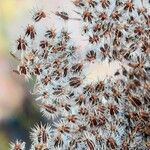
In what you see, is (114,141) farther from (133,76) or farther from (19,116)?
(19,116)

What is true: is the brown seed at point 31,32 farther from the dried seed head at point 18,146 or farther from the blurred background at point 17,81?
the dried seed head at point 18,146

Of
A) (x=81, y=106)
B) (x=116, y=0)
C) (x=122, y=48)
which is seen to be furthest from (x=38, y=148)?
(x=116, y=0)

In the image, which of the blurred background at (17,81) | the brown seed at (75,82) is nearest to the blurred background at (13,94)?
the blurred background at (17,81)

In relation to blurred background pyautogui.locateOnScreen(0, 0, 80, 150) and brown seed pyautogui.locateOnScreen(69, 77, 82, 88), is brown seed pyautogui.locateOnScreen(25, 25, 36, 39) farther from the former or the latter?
brown seed pyautogui.locateOnScreen(69, 77, 82, 88)

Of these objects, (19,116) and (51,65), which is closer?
(51,65)

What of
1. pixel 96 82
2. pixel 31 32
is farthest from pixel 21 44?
pixel 96 82

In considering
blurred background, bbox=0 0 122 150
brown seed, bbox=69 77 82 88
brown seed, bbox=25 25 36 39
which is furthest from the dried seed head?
brown seed, bbox=25 25 36 39
